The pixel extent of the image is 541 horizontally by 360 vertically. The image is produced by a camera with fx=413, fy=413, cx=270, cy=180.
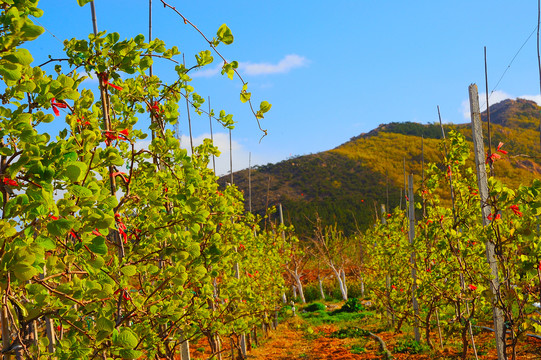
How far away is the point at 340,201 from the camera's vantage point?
41.7 meters

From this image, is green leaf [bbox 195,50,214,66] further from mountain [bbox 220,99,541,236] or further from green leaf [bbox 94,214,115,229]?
mountain [bbox 220,99,541,236]

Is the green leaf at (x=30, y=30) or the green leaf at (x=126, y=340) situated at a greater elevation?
the green leaf at (x=30, y=30)

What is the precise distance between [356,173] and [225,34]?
165 feet

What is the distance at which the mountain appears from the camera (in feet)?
129

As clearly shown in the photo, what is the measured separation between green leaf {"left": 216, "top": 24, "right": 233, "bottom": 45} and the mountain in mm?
30028

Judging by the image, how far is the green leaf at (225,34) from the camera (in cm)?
211

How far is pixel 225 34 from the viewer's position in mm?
2145

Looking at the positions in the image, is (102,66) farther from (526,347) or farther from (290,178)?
(290,178)

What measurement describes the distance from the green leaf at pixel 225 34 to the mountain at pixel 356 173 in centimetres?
3003

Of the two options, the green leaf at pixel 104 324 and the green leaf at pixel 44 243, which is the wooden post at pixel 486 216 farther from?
the green leaf at pixel 44 243

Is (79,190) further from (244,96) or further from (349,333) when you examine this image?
(349,333)

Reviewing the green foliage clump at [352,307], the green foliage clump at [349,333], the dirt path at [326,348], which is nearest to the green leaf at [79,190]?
the dirt path at [326,348]

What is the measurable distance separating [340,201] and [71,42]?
1591 inches

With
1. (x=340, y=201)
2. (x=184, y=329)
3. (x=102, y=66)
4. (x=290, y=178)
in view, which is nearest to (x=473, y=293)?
(x=184, y=329)
